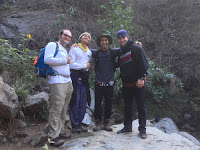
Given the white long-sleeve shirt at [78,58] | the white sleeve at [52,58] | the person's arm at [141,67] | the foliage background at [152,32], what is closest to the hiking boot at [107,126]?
the person's arm at [141,67]

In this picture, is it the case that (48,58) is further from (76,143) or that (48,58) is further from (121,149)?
(121,149)

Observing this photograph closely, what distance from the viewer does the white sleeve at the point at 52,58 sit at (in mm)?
3475

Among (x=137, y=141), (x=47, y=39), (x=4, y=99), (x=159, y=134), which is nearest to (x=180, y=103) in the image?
(x=159, y=134)

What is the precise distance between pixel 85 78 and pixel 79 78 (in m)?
0.15

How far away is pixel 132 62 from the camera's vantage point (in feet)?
13.3

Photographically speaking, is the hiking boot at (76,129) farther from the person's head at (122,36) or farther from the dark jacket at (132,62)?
the person's head at (122,36)

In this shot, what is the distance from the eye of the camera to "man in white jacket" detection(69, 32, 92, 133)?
13.7 feet

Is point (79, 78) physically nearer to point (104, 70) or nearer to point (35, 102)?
point (104, 70)

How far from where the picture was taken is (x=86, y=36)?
4258 mm

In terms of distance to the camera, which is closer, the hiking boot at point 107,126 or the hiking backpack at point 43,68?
the hiking backpack at point 43,68

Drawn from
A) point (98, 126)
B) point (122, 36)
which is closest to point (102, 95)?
point (98, 126)

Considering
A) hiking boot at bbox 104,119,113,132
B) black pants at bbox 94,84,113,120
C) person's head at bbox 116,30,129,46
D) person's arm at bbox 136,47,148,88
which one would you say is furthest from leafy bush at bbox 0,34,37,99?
person's arm at bbox 136,47,148,88

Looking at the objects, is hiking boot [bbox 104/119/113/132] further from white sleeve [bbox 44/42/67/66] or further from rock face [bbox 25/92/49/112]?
white sleeve [bbox 44/42/67/66]

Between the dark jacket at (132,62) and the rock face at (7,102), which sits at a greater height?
the dark jacket at (132,62)
